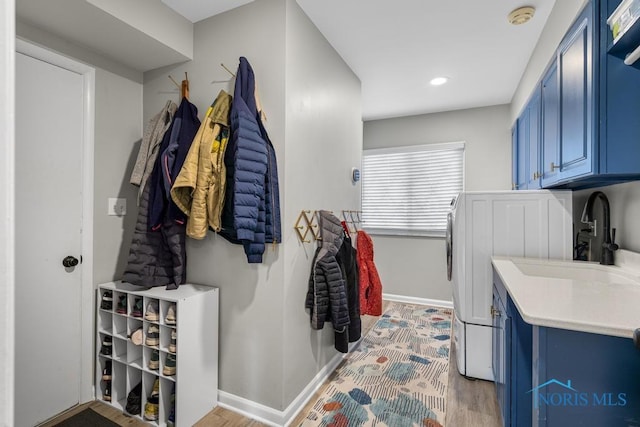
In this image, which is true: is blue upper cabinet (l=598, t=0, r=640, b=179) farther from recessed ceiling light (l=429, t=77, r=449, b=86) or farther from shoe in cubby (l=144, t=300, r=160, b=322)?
shoe in cubby (l=144, t=300, r=160, b=322)

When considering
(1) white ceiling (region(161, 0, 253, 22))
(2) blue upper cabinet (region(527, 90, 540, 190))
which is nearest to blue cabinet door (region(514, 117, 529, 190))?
(2) blue upper cabinet (region(527, 90, 540, 190))

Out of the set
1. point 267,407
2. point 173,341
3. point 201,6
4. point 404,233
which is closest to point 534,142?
point 404,233

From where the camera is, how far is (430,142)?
12.7 ft

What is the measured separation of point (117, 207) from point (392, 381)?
7.53 feet

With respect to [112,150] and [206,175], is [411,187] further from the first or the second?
[112,150]

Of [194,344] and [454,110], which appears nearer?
[194,344]

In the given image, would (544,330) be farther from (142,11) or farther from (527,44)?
(142,11)

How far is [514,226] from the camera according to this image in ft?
6.91

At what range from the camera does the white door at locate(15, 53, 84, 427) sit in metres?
Answer: 1.69

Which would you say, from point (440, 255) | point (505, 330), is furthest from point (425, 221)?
point (505, 330)

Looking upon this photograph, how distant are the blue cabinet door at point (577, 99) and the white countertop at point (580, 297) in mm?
509

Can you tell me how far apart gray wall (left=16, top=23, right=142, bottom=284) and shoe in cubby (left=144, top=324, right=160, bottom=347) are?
577 millimetres

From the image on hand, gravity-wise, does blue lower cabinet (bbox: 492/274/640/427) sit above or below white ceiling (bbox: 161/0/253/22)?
below

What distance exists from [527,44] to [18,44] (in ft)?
10.7
